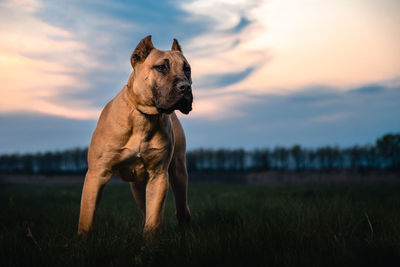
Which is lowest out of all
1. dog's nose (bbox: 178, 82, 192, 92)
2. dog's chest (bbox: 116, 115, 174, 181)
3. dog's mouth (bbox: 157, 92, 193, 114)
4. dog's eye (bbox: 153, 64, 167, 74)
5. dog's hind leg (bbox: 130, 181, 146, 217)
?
dog's hind leg (bbox: 130, 181, 146, 217)

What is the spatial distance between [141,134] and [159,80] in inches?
32.5

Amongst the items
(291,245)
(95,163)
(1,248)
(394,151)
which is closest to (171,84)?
(95,163)

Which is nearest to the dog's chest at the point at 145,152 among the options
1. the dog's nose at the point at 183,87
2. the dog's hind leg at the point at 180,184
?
the dog's hind leg at the point at 180,184

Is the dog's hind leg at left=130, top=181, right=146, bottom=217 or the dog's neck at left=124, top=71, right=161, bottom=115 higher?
the dog's neck at left=124, top=71, right=161, bottom=115

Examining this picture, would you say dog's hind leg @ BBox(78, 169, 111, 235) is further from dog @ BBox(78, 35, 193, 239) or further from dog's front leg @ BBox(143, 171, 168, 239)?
dog's front leg @ BBox(143, 171, 168, 239)

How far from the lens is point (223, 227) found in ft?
16.8

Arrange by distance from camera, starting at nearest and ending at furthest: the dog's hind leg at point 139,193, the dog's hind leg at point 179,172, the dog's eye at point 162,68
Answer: the dog's eye at point 162,68 < the dog's hind leg at point 179,172 < the dog's hind leg at point 139,193

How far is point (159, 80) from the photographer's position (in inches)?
164

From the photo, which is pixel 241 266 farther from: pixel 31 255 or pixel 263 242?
pixel 31 255

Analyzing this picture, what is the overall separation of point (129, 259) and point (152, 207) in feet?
4.50

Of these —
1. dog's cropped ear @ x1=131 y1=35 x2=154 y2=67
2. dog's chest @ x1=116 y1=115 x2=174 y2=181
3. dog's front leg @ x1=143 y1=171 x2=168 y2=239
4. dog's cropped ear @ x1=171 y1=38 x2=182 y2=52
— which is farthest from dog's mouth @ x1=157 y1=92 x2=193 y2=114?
dog's cropped ear @ x1=171 y1=38 x2=182 y2=52

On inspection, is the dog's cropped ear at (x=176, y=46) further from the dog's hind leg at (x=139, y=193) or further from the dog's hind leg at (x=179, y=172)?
the dog's hind leg at (x=139, y=193)

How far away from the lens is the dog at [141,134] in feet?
13.9

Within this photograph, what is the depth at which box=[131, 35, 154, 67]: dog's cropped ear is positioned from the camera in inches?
175
